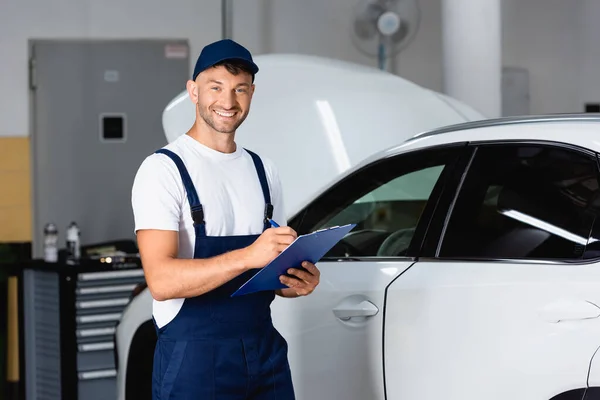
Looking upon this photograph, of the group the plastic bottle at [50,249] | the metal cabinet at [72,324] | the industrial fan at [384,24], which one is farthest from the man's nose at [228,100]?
the industrial fan at [384,24]

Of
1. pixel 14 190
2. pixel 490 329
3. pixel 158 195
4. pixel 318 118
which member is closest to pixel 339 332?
Answer: pixel 490 329

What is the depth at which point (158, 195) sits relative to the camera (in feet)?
6.98

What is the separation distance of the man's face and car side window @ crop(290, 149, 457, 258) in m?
0.75

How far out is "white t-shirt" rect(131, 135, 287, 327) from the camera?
213 cm

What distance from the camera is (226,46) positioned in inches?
86.5

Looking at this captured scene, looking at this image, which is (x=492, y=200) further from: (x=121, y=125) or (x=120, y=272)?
(x=121, y=125)

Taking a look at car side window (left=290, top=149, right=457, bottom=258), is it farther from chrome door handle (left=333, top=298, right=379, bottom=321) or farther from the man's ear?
the man's ear

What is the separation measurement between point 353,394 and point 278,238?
2.97 ft

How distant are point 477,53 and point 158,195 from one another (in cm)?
376

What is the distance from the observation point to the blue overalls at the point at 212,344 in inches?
A: 85.0

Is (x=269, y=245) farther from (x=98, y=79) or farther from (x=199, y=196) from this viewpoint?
(x=98, y=79)

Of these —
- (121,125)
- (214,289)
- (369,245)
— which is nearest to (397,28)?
(121,125)

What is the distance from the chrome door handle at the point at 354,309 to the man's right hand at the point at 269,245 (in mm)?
717

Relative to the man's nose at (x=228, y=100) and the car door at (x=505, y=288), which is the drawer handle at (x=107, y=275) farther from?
the man's nose at (x=228, y=100)
